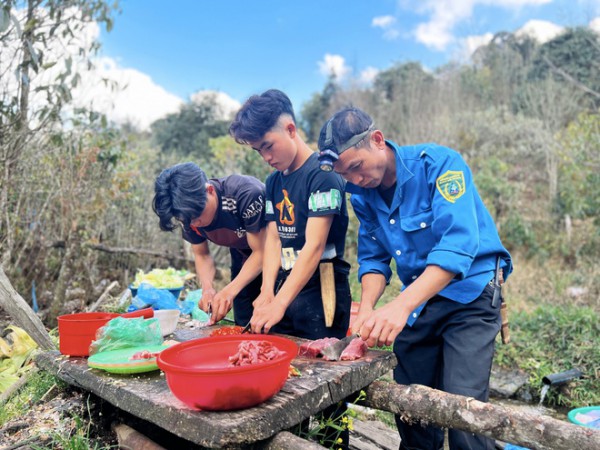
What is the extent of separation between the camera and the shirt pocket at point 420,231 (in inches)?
86.0

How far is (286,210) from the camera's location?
274 centimetres

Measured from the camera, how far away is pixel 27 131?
478 cm

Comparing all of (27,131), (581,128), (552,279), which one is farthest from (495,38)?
(27,131)

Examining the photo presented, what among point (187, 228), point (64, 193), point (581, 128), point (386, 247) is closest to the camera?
point (386, 247)

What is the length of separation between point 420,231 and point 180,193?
1.38m

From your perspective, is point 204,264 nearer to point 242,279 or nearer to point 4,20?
point 242,279

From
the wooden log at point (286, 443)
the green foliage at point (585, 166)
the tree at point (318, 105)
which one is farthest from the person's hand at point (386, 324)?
the tree at point (318, 105)

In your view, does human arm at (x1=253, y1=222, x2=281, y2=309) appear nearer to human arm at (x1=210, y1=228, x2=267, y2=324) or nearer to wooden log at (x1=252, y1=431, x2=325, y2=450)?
human arm at (x1=210, y1=228, x2=267, y2=324)

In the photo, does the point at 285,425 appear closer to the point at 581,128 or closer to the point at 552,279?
the point at 552,279

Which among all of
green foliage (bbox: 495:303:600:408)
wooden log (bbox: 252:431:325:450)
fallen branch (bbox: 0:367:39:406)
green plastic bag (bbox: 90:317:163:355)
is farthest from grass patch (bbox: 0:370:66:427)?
green foliage (bbox: 495:303:600:408)

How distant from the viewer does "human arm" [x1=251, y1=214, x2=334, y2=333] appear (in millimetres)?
2307

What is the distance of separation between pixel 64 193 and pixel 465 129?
12.1m

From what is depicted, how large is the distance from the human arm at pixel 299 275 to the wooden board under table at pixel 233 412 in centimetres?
27

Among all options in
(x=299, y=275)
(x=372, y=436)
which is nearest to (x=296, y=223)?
(x=299, y=275)
